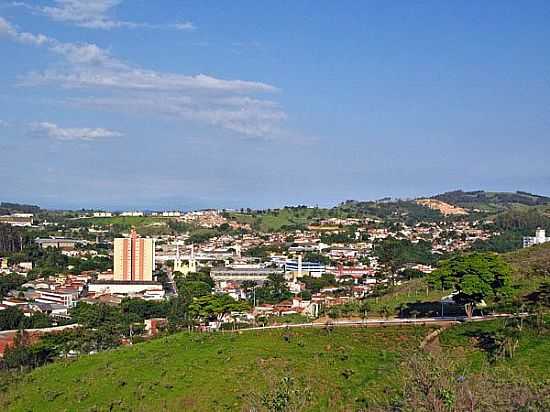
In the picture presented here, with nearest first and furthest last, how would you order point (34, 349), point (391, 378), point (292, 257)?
1. point (391, 378)
2. point (34, 349)
3. point (292, 257)

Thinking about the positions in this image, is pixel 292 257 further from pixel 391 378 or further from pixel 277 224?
pixel 391 378

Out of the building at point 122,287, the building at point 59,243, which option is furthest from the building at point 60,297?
the building at point 59,243

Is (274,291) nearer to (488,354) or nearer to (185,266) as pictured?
(185,266)

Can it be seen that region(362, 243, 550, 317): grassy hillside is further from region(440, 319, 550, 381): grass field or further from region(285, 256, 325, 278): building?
region(285, 256, 325, 278): building

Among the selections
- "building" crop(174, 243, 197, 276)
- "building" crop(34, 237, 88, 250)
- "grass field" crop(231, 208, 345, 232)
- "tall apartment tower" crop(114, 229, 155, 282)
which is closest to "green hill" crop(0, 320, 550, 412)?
"tall apartment tower" crop(114, 229, 155, 282)

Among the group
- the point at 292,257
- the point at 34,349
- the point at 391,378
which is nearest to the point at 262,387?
the point at 391,378

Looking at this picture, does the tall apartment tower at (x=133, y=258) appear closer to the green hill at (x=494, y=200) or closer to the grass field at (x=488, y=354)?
the grass field at (x=488, y=354)
